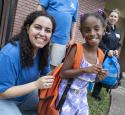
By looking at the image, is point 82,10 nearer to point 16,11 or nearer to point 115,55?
point 16,11

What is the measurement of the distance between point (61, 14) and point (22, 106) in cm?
158

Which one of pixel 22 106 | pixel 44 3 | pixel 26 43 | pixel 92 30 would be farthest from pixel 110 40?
pixel 26 43

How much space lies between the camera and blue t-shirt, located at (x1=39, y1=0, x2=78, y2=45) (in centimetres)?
471

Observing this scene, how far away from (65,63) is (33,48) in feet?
1.07

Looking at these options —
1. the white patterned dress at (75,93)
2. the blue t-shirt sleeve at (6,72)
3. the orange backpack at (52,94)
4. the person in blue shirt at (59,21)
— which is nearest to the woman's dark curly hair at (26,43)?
the blue t-shirt sleeve at (6,72)

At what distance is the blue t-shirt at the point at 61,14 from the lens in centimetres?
471

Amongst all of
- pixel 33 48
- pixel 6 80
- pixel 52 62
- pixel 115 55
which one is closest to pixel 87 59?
pixel 33 48

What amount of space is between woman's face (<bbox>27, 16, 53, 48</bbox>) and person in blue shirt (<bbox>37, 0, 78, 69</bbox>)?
54.1 inches

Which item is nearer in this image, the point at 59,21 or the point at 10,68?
the point at 10,68

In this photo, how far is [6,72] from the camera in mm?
3131

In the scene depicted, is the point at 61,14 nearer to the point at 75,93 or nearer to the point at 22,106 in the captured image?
the point at 75,93

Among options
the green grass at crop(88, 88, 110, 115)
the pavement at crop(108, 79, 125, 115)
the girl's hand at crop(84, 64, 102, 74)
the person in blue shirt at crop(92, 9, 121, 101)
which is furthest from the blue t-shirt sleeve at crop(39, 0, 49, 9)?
the pavement at crop(108, 79, 125, 115)

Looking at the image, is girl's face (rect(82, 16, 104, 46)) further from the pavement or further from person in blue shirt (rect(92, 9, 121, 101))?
the pavement

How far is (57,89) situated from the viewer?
3490 millimetres
